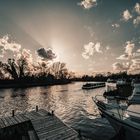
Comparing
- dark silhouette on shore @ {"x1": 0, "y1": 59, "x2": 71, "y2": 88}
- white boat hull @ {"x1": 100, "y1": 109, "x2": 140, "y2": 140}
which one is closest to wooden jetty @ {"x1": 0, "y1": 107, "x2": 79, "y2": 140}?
white boat hull @ {"x1": 100, "y1": 109, "x2": 140, "y2": 140}

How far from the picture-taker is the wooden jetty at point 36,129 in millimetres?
15573

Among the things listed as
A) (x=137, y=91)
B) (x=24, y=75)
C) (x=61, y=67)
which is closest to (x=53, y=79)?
(x=61, y=67)

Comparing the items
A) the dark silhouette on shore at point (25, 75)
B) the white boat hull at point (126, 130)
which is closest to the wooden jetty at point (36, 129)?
the white boat hull at point (126, 130)

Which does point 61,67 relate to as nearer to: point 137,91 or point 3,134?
point 137,91

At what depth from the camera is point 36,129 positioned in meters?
17.3

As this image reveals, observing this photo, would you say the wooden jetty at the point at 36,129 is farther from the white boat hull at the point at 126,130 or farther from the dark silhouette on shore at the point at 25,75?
the dark silhouette on shore at the point at 25,75

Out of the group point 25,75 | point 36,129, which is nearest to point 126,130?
point 36,129

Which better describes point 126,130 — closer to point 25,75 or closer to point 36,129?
point 36,129

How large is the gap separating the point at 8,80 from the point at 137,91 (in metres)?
124

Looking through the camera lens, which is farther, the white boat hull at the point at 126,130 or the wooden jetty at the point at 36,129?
the wooden jetty at the point at 36,129

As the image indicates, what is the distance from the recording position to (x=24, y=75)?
479ft

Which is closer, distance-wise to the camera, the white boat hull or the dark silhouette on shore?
the white boat hull

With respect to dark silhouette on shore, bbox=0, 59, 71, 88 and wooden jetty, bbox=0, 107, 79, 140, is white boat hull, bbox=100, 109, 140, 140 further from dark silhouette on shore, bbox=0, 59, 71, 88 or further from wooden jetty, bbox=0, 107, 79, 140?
dark silhouette on shore, bbox=0, 59, 71, 88

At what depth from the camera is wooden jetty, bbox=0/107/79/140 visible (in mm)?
15573
